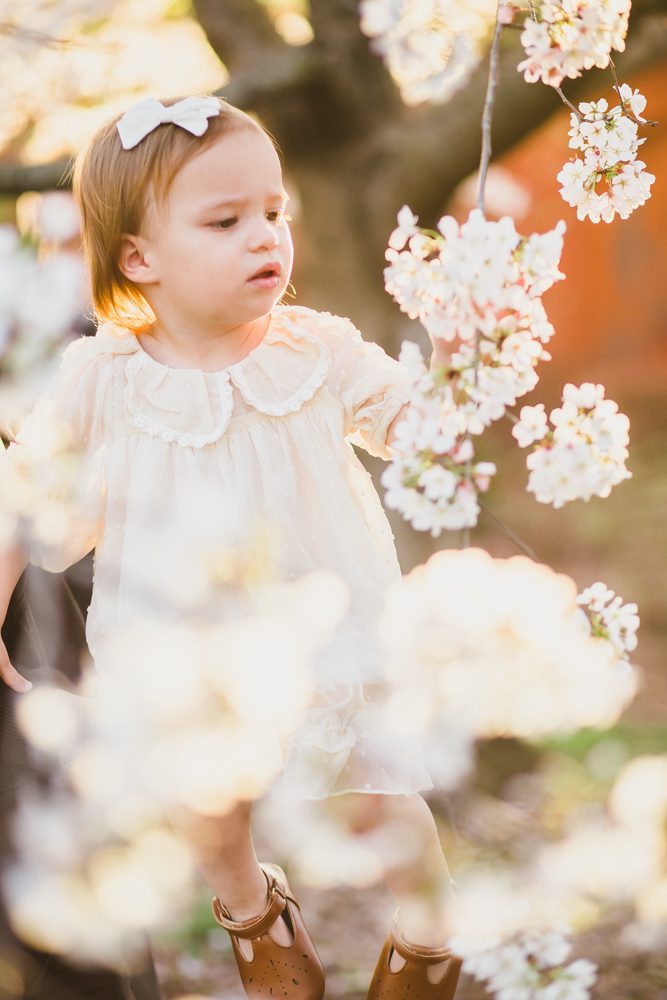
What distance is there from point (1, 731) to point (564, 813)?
2.02m

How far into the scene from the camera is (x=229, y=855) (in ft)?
5.17

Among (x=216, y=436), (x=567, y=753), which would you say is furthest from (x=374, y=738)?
(x=567, y=753)

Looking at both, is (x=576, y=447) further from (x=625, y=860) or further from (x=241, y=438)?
(x=625, y=860)

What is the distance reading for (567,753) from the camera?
3.47 metres

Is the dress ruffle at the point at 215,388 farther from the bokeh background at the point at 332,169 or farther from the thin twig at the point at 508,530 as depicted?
the thin twig at the point at 508,530

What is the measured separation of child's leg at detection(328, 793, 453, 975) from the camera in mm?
1519

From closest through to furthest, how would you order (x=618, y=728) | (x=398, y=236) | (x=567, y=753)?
(x=398, y=236) → (x=567, y=753) → (x=618, y=728)

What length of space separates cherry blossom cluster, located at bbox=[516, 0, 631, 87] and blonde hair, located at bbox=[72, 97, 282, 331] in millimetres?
395

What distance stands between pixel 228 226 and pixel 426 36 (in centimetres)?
124

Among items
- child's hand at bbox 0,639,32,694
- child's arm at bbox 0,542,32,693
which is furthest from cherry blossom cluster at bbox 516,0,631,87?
child's hand at bbox 0,639,32,694

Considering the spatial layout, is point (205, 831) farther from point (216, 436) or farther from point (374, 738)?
point (216, 436)

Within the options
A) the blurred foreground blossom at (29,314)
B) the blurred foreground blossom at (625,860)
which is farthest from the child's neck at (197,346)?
the blurred foreground blossom at (625,860)

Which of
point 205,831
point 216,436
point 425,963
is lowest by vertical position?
point 425,963

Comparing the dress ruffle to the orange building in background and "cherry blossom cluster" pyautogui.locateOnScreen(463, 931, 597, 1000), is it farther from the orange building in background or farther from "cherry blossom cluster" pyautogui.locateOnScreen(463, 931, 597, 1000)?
the orange building in background
